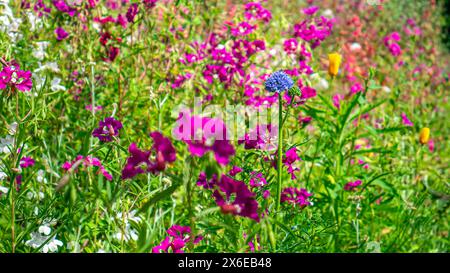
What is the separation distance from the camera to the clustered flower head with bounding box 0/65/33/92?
156 centimetres

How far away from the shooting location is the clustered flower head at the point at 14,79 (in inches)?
61.5

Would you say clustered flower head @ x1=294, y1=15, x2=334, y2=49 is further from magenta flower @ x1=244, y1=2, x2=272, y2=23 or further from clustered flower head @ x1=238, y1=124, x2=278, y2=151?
clustered flower head @ x1=238, y1=124, x2=278, y2=151

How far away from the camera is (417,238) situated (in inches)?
99.3

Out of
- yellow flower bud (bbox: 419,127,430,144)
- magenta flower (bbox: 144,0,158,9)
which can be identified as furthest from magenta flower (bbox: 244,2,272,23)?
yellow flower bud (bbox: 419,127,430,144)

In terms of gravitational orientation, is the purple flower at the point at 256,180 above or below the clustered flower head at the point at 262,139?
below

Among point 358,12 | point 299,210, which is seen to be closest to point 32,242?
point 299,210

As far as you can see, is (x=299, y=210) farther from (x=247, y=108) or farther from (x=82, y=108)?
(x=82, y=108)

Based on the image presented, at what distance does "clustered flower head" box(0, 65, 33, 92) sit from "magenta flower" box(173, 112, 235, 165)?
0.63 metres

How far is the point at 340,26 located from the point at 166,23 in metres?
3.70

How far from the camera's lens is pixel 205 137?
1.11 metres

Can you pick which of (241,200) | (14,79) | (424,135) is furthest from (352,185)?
(14,79)

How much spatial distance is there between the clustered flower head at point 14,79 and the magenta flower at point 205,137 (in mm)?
629

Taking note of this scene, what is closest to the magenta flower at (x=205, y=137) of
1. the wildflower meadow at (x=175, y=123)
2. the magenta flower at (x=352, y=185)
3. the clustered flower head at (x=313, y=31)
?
the wildflower meadow at (x=175, y=123)

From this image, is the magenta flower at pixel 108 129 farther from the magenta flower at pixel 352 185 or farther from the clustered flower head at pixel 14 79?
the magenta flower at pixel 352 185
